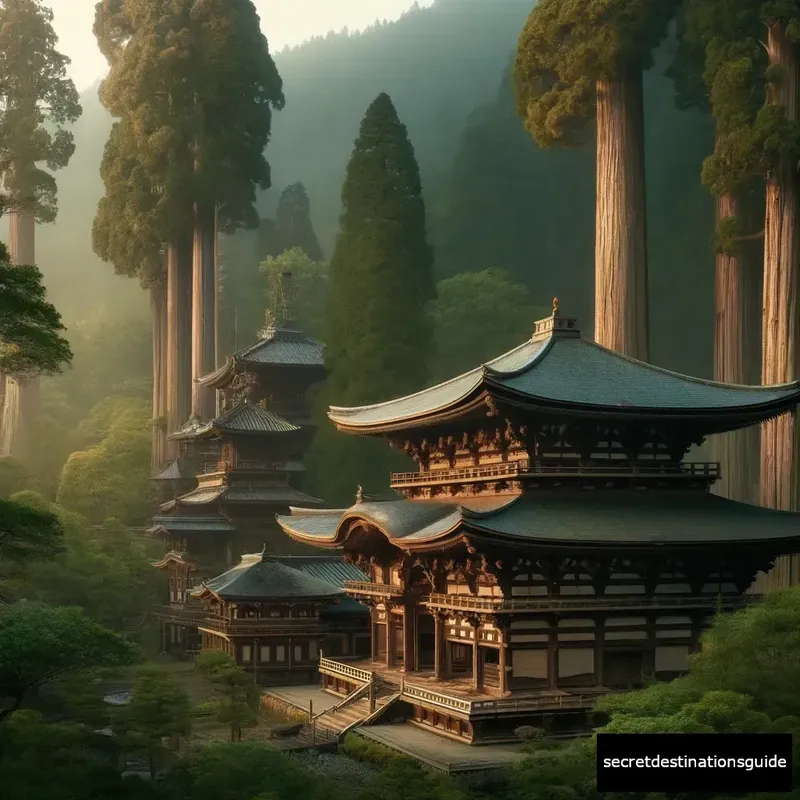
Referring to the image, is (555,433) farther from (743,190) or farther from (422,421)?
(743,190)

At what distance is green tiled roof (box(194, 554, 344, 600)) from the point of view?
36.4 metres

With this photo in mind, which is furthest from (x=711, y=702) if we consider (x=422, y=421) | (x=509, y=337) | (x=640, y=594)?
(x=509, y=337)

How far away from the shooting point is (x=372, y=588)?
106 ft

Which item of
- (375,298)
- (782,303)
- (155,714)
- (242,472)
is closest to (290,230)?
(375,298)

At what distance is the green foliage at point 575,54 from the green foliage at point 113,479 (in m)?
29.3

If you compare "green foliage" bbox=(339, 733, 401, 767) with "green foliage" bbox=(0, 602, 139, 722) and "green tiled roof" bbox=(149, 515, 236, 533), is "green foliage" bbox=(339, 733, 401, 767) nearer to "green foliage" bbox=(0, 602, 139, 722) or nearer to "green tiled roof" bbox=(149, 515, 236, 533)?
"green foliage" bbox=(0, 602, 139, 722)

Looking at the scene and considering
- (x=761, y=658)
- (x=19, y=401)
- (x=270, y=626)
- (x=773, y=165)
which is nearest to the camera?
(x=761, y=658)

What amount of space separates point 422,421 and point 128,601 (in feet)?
59.6

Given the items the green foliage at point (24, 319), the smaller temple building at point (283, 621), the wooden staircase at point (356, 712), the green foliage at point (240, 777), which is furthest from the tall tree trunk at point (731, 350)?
the green foliage at point (24, 319)

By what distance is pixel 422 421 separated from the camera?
2962 cm

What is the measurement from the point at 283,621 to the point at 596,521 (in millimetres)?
13368

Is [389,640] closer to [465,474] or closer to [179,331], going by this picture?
[465,474]

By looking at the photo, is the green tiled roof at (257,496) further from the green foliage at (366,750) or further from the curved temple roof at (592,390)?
the green foliage at (366,750)

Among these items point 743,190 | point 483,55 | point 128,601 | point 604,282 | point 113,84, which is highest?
point 483,55
